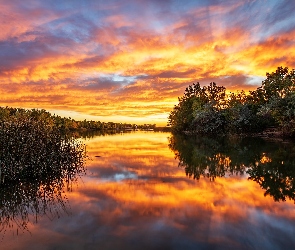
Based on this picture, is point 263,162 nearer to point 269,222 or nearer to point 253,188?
point 253,188

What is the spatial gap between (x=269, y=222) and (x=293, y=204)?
89.1 inches

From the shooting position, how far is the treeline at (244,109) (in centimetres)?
3638

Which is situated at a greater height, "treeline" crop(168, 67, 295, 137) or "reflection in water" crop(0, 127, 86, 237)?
"treeline" crop(168, 67, 295, 137)

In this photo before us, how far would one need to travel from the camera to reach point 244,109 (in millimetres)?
52031

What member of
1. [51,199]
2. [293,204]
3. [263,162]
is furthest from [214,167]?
[51,199]

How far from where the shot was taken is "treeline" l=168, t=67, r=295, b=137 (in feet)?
119

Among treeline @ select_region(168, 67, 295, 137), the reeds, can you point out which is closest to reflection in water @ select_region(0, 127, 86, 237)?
the reeds

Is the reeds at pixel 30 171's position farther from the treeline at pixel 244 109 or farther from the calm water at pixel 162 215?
the treeline at pixel 244 109

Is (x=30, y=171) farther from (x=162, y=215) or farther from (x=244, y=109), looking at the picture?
(x=244, y=109)

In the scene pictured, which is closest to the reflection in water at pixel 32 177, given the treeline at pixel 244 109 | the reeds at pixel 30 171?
the reeds at pixel 30 171

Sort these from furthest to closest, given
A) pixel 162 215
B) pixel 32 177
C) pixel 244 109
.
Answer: pixel 244 109 → pixel 32 177 → pixel 162 215

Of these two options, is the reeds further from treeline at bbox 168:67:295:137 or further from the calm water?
treeline at bbox 168:67:295:137

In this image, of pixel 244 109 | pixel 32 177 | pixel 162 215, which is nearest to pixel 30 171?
pixel 32 177

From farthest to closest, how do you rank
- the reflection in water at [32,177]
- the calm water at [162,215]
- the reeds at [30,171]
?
the reeds at [30,171]
the reflection in water at [32,177]
the calm water at [162,215]
